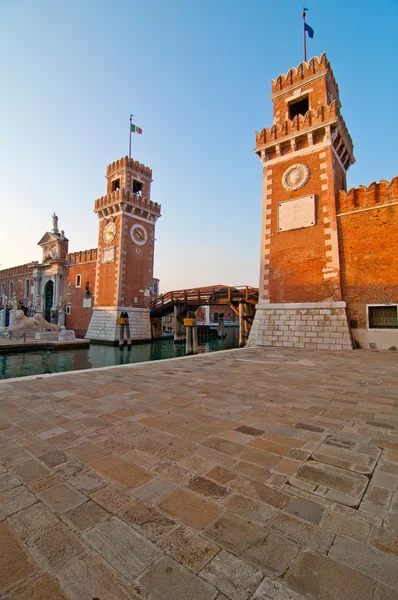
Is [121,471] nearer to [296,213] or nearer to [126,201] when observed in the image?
[296,213]

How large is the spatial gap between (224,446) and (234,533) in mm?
1147

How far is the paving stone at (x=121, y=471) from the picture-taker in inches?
87.1

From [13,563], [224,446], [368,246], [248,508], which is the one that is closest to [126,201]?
[368,246]

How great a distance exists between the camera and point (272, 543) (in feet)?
5.21

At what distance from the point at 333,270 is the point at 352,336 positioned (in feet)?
9.73

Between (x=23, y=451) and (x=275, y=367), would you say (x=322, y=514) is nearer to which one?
(x=23, y=451)

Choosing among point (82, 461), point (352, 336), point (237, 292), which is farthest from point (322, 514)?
point (237, 292)

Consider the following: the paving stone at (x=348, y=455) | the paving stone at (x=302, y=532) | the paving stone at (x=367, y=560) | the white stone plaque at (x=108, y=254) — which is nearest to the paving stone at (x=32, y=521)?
the paving stone at (x=302, y=532)

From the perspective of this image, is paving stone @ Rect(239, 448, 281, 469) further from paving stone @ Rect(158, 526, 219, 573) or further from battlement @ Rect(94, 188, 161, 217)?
battlement @ Rect(94, 188, 161, 217)

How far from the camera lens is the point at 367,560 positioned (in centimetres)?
148

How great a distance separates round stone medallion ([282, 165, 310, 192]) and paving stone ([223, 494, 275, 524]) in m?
14.9

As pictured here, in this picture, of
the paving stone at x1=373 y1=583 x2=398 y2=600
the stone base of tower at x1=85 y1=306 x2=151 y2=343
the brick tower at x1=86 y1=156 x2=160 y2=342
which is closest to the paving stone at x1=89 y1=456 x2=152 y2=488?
the paving stone at x1=373 y1=583 x2=398 y2=600

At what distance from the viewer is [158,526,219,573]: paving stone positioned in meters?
1.47

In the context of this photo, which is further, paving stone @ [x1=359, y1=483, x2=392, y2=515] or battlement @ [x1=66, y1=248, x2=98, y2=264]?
battlement @ [x1=66, y1=248, x2=98, y2=264]
